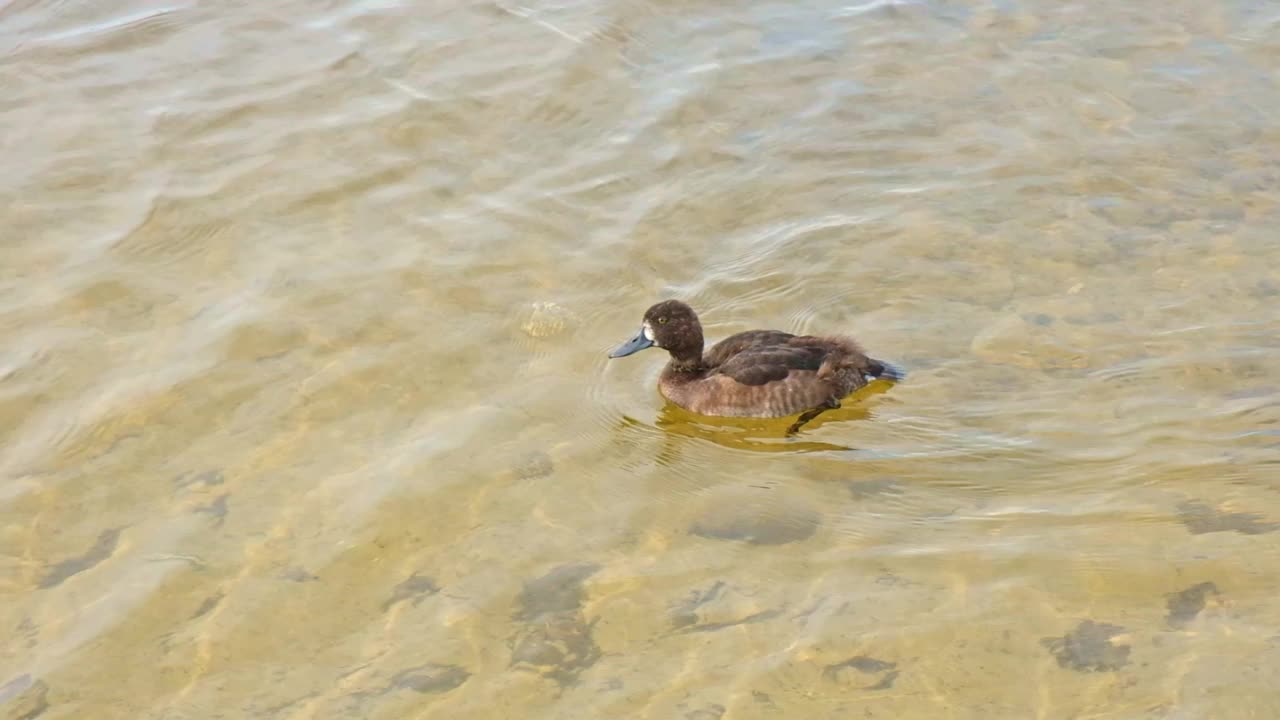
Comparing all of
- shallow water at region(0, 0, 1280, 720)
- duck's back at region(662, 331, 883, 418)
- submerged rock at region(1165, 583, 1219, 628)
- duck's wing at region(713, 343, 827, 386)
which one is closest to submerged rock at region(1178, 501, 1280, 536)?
shallow water at region(0, 0, 1280, 720)

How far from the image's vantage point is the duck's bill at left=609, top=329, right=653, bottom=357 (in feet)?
27.2

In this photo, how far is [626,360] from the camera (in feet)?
29.1

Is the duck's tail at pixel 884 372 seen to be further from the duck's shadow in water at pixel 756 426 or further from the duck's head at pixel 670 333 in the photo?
the duck's head at pixel 670 333

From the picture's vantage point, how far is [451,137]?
10.9 metres

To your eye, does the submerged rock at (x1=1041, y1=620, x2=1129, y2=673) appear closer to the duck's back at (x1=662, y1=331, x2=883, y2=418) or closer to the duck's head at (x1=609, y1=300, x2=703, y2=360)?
the duck's back at (x1=662, y1=331, x2=883, y2=418)

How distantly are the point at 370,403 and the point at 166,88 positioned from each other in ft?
15.9

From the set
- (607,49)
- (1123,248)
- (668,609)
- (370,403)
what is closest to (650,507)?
(668,609)

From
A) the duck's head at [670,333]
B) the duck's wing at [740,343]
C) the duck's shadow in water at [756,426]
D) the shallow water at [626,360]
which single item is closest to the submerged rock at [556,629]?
the shallow water at [626,360]

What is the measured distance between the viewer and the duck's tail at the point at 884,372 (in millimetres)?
8125

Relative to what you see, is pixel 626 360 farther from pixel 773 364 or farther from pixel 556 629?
pixel 556 629

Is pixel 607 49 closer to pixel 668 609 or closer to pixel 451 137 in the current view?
pixel 451 137

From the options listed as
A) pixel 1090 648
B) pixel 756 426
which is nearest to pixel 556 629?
pixel 1090 648

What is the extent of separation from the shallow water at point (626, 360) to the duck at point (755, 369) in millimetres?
148

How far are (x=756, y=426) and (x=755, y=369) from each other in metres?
0.32
